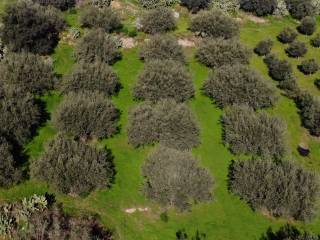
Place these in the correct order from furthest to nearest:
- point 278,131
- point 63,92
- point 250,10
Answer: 1. point 250,10
2. point 63,92
3. point 278,131

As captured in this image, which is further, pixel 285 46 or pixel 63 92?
pixel 285 46

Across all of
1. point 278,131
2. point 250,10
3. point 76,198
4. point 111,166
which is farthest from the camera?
point 250,10

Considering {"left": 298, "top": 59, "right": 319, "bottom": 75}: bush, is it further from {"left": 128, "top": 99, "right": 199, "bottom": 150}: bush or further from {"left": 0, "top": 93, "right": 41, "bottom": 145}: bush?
{"left": 0, "top": 93, "right": 41, "bottom": 145}: bush

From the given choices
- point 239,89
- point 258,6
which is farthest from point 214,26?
point 239,89

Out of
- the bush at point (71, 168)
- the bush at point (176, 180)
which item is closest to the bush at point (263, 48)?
the bush at point (176, 180)

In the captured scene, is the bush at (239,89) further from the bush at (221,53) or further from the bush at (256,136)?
the bush at (256,136)

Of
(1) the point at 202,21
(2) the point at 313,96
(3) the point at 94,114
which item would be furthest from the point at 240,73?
(3) the point at 94,114

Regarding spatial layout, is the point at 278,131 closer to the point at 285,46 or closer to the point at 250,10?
the point at 285,46
